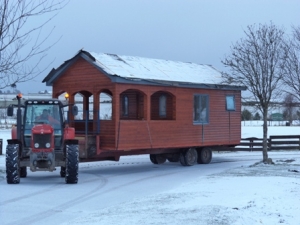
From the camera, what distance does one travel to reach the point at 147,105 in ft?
68.9

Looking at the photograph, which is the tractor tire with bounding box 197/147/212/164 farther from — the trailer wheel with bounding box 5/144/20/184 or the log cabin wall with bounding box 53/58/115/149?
the trailer wheel with bounding box 5/144/20/184

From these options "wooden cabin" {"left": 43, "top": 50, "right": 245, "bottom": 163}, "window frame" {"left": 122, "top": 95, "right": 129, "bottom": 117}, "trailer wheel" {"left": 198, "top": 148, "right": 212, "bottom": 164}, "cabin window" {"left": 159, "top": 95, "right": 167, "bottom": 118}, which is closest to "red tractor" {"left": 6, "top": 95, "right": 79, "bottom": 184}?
"wooden cabin" {"left": 43, "top": 50, "right": 245, "bottom": 163}

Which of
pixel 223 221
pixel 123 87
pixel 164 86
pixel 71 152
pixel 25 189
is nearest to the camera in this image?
pixel 223 221

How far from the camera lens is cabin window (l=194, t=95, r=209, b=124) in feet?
77.4

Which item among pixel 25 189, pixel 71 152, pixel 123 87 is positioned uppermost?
pixel 123 87

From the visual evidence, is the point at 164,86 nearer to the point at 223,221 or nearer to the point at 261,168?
the point at 261,168

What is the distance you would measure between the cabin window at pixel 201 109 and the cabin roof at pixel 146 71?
606mm

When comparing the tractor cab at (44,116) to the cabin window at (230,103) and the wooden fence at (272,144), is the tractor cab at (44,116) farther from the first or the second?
the wooden fence at (272,144)

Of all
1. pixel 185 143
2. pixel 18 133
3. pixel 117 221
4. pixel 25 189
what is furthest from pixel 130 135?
pixel 117 221

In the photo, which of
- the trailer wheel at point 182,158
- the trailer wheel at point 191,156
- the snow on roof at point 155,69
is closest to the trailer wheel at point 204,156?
the trailer wheel at point 191,156

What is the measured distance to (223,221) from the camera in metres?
9.17

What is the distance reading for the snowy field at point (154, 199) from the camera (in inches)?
386

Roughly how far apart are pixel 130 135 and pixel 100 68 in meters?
2.72

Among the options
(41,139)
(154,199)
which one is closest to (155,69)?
(41,139)
